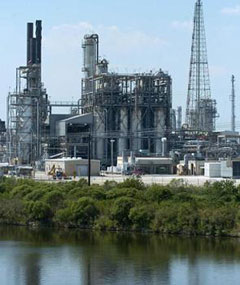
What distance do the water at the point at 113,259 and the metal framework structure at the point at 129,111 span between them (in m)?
23.3

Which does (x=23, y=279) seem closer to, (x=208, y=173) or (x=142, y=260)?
(x=142, y=260)

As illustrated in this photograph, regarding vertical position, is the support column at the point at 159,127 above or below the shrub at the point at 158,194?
above

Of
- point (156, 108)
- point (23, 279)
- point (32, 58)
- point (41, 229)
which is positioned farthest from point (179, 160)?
point (23, 279)

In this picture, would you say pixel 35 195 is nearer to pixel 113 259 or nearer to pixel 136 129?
pixel 113 259

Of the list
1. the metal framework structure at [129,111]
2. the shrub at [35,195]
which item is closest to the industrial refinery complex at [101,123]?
the metal framework structure at [129,111]

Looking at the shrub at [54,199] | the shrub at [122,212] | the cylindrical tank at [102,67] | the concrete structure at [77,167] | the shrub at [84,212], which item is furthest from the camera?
the cylindrical tank at [102,67]

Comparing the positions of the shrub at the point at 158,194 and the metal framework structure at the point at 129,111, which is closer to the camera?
the shrub at the point at 158,194

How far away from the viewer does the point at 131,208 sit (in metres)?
23.9

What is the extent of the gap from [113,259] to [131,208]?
186 inches

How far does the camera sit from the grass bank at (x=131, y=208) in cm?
2300

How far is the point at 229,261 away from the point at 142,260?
194 centimetres

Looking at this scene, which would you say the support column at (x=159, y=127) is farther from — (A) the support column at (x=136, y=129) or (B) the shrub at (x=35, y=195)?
(B) the shrub at (x=35, y=195)

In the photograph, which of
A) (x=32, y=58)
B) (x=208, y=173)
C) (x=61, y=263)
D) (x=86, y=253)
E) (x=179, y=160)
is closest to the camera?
(x=61, y=263)

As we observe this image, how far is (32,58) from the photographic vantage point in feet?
161
